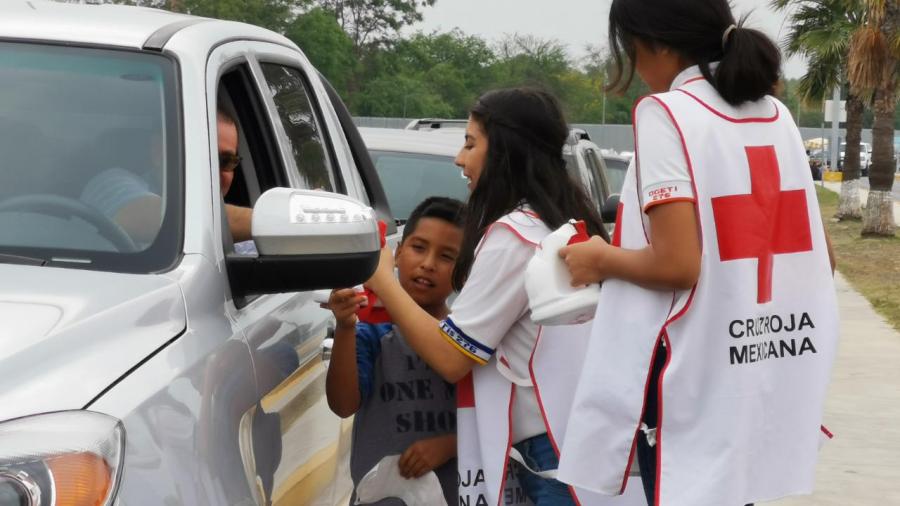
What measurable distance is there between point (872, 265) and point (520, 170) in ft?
61.7

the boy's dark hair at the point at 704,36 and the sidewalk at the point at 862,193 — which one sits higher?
the boy's dark hair at the point at 704,36

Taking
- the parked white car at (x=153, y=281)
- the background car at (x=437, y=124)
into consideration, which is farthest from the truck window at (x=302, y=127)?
the background car at (x=437, y=124)

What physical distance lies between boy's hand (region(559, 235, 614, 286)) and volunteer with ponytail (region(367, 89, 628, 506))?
0.91ft

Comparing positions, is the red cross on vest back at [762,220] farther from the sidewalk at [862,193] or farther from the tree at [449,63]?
the tree at [449,63]

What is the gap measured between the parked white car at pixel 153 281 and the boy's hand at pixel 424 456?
7.6 inches

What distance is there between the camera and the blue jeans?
3.30 m

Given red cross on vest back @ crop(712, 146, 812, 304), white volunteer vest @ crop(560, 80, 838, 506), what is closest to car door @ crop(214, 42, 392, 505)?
white volunteer vest @ crop(560, 80, 838, 506)

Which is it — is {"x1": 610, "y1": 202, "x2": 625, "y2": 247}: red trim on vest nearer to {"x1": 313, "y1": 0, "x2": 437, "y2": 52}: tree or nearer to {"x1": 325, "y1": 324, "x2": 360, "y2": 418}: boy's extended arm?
{"x1": 325, "y1": 324, "x2": 360, "y2": 418}: boy's extended arm

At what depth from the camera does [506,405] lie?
10.8 feet

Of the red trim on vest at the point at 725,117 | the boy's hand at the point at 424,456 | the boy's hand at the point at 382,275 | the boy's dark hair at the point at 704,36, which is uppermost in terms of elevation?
the boy's dark hair at the point at 704,36

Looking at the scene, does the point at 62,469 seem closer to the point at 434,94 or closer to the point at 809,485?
the point at 809,485

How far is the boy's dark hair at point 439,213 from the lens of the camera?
3.53 metres

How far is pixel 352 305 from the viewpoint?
10.4 feet

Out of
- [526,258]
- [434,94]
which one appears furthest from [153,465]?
[434,94]
